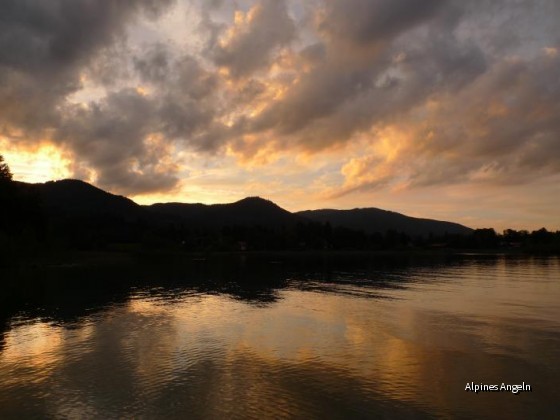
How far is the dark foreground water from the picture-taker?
21.6 meters

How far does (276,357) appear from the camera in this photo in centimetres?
3053

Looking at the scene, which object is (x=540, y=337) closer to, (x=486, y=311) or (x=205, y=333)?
(x=486, y=311)

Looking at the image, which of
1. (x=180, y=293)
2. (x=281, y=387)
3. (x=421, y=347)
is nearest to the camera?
(x=281, y=387)

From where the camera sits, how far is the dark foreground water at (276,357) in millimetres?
21562

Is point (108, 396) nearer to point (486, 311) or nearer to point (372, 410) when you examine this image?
point (372, 410)

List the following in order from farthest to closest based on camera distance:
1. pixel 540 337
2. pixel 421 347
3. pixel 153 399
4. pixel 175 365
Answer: pixel 540 337 → pixel 421 347 → pixel 175 365 → pixel 153 399

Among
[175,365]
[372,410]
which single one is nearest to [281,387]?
[372,410]

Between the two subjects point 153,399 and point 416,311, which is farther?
point 416,311

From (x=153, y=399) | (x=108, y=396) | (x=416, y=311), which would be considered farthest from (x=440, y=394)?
(x=416, y=311)

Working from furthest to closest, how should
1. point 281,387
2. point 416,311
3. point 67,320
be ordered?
point 416,311 → point 67,320 → point 281,387

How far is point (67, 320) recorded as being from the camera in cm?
4362

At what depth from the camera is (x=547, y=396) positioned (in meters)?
22.9

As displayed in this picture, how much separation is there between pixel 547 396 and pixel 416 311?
28208 mm

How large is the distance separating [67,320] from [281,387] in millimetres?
29179
